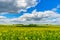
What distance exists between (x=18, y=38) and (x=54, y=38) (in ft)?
12.5

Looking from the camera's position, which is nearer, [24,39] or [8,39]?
[24,39]

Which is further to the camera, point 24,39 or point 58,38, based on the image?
point 58,38

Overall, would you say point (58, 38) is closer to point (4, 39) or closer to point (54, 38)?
point (54, 38)

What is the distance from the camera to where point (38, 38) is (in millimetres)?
19594

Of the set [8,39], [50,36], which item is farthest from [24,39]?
[50,36]

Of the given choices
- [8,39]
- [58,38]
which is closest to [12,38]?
[8,39]

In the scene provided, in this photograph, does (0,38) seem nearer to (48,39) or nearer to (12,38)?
(12,38)

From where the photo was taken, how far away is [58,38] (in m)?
20.1

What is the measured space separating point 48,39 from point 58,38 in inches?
42.7

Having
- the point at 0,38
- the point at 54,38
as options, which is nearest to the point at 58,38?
the point at 54,38

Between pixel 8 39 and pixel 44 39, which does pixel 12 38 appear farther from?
pixel 44 39

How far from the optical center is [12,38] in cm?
Answer: 1961

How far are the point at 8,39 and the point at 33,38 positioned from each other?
2.61 meters

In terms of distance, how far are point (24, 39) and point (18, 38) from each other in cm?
109
